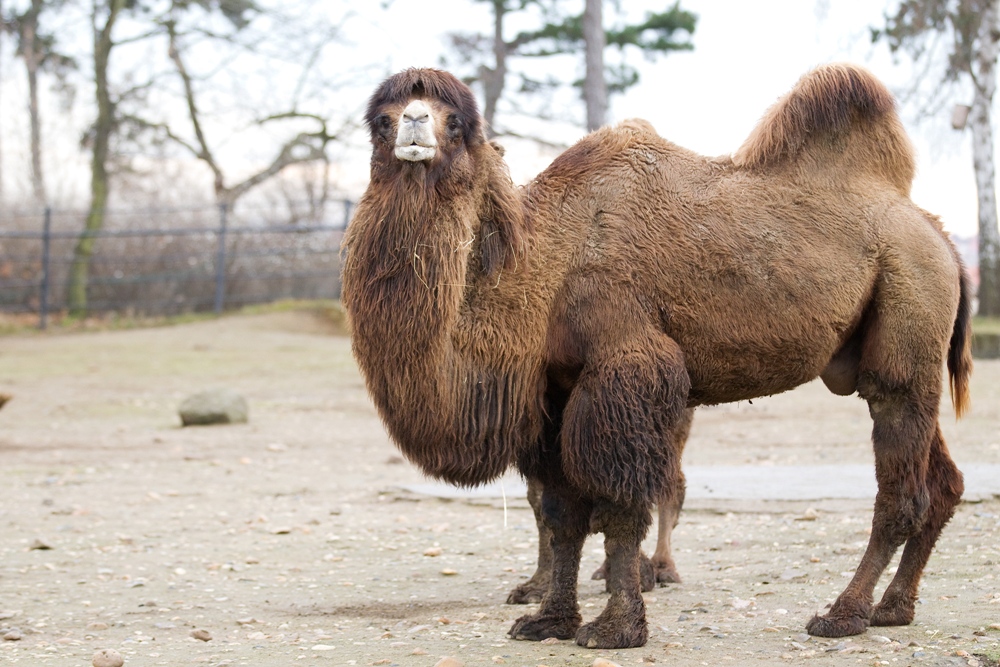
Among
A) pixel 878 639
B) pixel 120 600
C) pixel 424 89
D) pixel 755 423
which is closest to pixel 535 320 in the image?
pixel 424 89

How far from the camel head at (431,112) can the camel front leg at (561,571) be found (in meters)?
1.56

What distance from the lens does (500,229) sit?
4.75 m

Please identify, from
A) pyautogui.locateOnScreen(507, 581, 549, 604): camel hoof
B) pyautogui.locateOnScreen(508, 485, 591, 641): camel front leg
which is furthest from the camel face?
pyautogui.locateOnScreen(507, 581, 549, 604): camel hoof

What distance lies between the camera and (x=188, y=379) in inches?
672

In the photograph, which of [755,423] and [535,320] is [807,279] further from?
[755,423]

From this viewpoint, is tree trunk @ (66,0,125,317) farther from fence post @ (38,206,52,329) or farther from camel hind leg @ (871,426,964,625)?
→ camel hind leg @ (871,426,964,625)

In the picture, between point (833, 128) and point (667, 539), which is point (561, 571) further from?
point (833, 128)

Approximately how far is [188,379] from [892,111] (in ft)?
44.1

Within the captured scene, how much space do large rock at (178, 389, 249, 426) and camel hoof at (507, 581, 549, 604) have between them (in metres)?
7.72

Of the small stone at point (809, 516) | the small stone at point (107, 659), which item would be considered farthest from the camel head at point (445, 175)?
the small stone at point (809, 516)

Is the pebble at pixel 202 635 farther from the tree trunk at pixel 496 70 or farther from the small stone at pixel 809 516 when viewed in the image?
the tree trunk at pixel 496 70

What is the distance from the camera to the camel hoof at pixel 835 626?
479 centimetres

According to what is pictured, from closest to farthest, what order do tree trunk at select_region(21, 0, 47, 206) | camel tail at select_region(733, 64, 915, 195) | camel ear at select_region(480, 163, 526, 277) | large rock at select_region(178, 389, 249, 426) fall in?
camel ear at select_region(480, 163, 526, 277)
camel tail at select_region(733, 64, 915, 195)
large rock at select_region(178, 389, 249, 426)
tree trunk at select_region(21, 0, 47, 206)

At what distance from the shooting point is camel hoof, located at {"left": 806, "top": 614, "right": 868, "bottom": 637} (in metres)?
4.79
